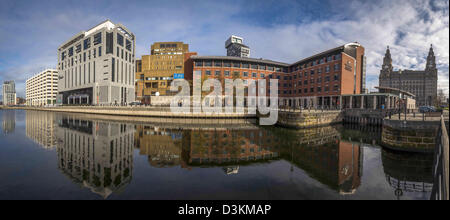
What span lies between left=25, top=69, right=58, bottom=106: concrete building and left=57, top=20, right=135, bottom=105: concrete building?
1782 inches

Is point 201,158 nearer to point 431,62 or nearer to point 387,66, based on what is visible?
point 387,66

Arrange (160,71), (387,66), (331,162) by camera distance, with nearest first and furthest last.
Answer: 1. (331,162)
2. (160,71)
3. (387,66)

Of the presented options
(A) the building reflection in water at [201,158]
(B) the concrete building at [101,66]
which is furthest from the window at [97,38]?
(A) the building reflection in water at [201,158]

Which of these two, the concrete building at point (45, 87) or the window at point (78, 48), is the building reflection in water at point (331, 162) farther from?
the concrete building at point (45, 87)

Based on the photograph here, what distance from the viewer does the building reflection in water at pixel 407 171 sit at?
1003cm

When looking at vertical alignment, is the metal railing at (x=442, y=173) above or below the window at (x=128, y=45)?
below

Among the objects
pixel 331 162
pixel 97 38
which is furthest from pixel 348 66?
pixel 97 38

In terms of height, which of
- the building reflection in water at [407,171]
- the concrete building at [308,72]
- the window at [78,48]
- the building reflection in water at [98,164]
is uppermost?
the window at [78,48]

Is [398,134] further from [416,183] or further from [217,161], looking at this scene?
[217,161]

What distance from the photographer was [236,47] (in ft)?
571

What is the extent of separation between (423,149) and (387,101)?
4208cm

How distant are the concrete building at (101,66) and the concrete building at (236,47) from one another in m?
102

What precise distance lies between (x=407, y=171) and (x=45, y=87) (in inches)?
7514

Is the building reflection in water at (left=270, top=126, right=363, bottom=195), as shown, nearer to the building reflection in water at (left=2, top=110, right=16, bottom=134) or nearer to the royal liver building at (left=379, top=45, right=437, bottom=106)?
the building reflection in water at (left=2, top=110, right=16, bottom=134)
